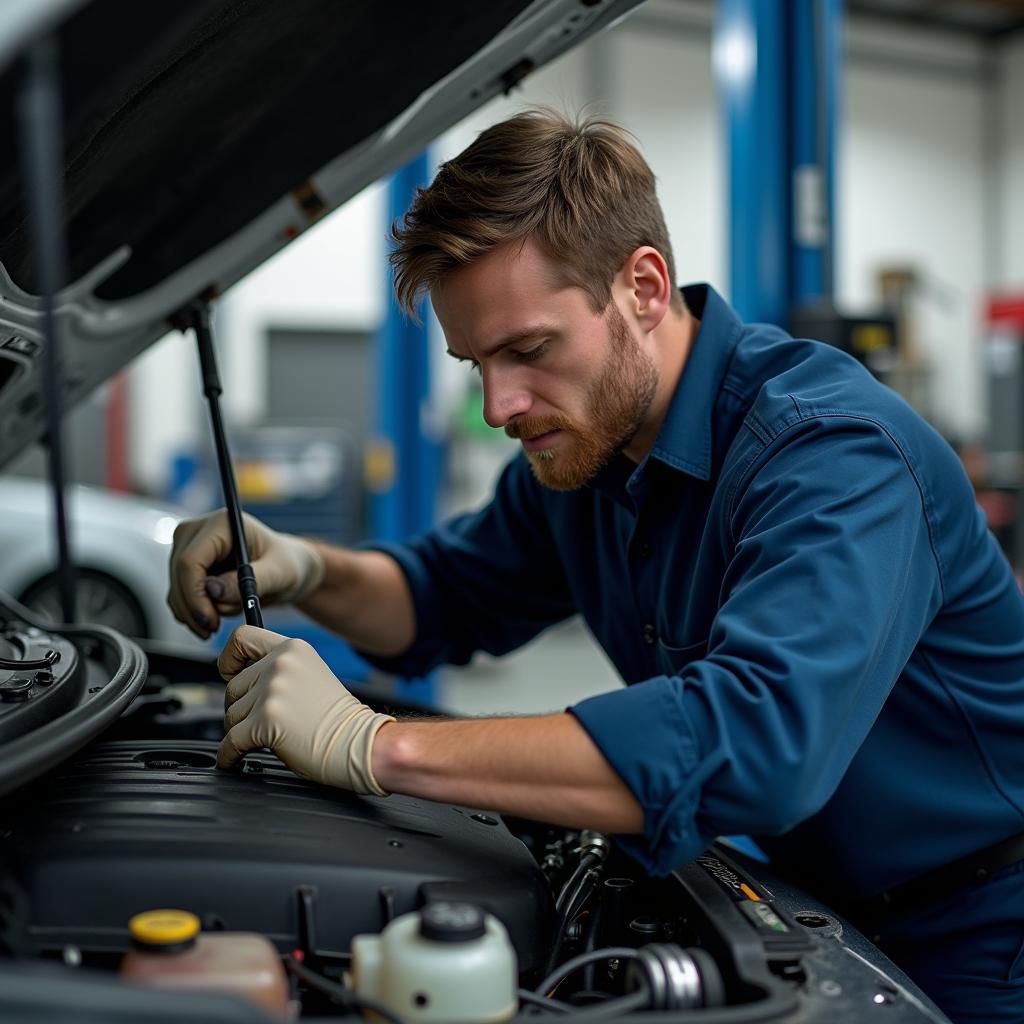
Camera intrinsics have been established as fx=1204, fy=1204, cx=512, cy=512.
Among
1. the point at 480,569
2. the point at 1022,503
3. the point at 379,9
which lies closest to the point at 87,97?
the point at 379,9

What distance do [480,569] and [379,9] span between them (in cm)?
78

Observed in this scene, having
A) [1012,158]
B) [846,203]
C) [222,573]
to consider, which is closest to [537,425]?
→ [222,573]

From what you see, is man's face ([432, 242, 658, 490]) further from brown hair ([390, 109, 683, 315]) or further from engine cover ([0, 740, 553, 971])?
engine cover ([0, 740, 553, 971])

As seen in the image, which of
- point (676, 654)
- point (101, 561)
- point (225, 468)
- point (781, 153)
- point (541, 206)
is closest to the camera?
point (541, 206)

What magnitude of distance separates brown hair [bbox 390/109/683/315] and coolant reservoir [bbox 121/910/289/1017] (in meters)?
0.69

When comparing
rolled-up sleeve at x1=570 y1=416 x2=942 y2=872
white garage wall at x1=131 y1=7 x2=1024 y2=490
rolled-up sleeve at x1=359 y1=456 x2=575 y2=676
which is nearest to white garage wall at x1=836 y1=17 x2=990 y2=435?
white garage wall at x1=131 y1=7 x2=1024 y2=490

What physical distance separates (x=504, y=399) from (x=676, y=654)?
34 cm

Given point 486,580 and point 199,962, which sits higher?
point 486,580

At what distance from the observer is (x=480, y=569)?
168cm

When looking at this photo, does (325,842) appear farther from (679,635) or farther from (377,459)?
(377,459)

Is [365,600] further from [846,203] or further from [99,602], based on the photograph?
[846,203]

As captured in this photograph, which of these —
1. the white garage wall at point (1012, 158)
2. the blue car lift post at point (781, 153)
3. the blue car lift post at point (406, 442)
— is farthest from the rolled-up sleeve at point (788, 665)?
the white garage wall at point (1012, 158)

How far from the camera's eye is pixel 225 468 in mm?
1454

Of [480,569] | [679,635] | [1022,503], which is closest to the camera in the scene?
[679,635]
